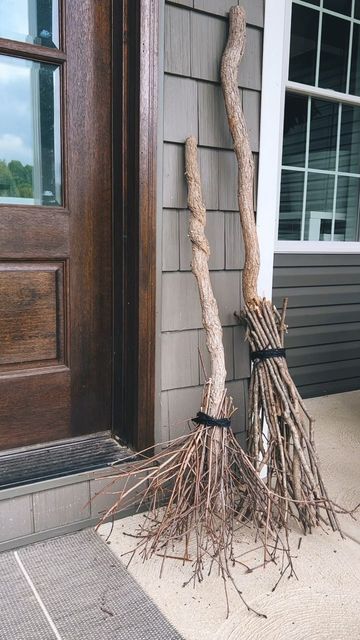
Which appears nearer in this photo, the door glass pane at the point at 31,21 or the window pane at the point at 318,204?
the door glass pane at the point at 31,21

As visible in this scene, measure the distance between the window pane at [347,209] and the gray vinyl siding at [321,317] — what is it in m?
0.17

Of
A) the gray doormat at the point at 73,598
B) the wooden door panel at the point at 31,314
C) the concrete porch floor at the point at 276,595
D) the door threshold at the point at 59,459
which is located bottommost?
the concrete porch floor at the point at 276,595

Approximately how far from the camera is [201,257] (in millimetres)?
1717

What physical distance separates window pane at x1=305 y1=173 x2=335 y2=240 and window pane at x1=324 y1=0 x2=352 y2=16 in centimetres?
93

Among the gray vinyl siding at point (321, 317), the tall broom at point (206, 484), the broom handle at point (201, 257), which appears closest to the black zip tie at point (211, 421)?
the tall broom at point (206, 484)

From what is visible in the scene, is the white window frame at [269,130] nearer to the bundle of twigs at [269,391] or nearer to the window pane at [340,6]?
the bundle of twigs at [269,391]

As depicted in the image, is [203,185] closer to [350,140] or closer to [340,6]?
[350,140]

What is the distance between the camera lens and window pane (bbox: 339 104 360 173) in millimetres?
3074

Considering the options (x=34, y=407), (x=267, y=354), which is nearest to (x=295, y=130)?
(x=267, y=354)

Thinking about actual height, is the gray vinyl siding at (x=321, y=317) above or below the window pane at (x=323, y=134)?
below

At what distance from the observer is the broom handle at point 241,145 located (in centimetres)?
175

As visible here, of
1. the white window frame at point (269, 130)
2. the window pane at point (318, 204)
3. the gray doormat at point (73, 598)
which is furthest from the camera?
the window pane at point (318, 204)

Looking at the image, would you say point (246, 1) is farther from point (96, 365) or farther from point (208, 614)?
point (208, 614)

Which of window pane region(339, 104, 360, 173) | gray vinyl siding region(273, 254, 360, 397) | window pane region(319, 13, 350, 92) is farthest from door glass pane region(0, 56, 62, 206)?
window pane region(339, 104, 360, 173)
